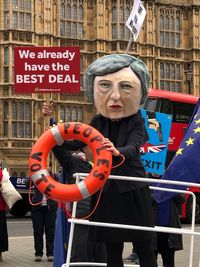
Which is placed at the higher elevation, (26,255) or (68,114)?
(68,114)

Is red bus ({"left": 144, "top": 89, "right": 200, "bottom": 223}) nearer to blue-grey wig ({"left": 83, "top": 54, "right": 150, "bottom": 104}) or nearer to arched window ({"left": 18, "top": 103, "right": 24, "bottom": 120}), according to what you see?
blue-grey wig ({"left": 83, "top": 54, "right": 150, "bottom": 104})

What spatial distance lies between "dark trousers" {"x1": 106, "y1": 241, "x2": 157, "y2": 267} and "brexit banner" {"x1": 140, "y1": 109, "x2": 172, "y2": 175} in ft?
12.7

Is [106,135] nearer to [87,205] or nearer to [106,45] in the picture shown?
[87,205]

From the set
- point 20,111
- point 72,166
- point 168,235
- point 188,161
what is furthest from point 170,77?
point 188,161

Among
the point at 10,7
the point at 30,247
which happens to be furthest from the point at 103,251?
the point at 10,7

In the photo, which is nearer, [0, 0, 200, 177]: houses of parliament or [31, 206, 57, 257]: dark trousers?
[31, 206, 57, 257]: dark trousers

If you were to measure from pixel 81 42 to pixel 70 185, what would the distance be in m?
30.7

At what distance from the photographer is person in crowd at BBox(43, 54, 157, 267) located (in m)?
3.72

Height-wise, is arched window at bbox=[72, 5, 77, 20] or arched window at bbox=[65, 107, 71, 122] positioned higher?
arched window at bbox=[72, 5, 77, 20]

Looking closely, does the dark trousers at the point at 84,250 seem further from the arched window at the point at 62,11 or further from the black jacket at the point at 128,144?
the arched window at the point at 62,11

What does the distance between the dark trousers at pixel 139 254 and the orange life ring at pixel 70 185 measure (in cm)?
56

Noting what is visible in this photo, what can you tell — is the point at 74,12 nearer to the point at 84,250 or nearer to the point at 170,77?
the point at 170,77

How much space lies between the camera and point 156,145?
8.69 meters

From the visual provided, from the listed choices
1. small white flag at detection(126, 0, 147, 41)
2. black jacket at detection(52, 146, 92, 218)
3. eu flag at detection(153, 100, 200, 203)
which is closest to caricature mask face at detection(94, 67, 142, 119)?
black jacket at detection(52, 146, 92, 218)
